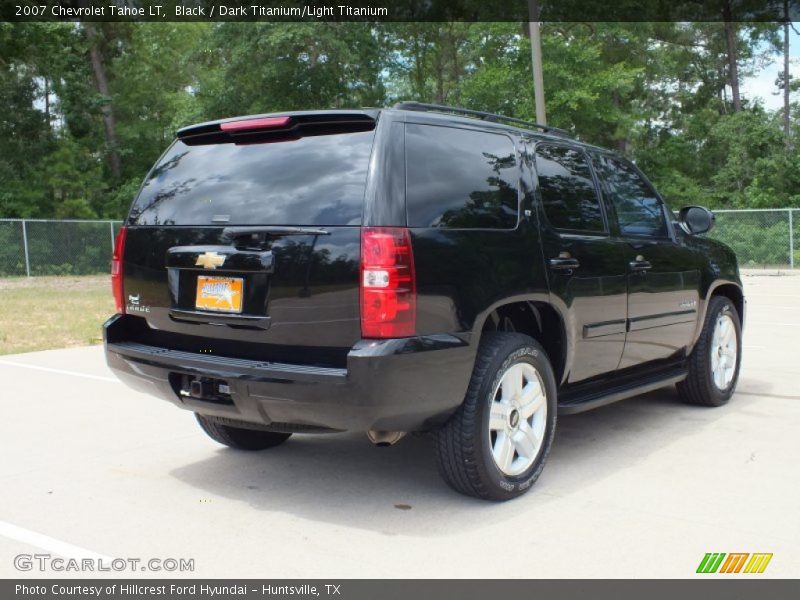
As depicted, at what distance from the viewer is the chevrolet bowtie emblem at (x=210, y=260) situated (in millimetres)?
4020

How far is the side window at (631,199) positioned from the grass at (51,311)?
25.0 ft

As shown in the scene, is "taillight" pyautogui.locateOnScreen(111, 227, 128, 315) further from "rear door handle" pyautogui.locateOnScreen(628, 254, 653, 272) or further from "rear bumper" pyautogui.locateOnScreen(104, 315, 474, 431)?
"rear door handle" pyautogui.locateOnScreen(628, 254, 653, 272)

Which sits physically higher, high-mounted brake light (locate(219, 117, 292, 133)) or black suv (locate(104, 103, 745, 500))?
high-mounted brake light (locate(219, 117, 292, 133))

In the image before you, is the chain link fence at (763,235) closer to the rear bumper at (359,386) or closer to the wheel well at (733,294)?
the wheel well at (733,294)

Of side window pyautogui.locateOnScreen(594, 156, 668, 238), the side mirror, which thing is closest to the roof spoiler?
side window pyautogui.locateOnScreen(594, 156, 668, 238)

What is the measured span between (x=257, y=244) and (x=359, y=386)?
2.81 ft

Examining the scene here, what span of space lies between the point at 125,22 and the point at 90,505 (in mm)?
35713

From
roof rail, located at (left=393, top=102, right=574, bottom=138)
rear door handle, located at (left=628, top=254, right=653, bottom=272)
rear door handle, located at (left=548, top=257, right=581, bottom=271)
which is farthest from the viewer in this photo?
rear door handle, located at (left=628, top=254, right=653, bottom=272)

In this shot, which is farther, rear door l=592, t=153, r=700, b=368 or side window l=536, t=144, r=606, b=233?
rear door l=592, t=153, r=700, b=368

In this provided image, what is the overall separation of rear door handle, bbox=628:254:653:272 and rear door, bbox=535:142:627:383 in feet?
0.36

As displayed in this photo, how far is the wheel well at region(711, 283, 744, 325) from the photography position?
259 inches

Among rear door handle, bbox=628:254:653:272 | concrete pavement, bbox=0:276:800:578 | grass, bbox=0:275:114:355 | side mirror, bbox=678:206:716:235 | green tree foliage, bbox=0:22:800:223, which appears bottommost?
concrete pavement, bbox=0:276:800:578
